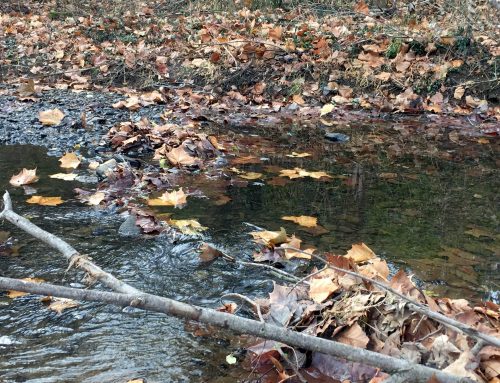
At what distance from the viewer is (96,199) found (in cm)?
323

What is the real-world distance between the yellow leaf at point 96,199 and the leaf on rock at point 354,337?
1.91 meters

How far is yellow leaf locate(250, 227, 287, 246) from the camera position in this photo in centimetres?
260

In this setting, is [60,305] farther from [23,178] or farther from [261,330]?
[23,178]

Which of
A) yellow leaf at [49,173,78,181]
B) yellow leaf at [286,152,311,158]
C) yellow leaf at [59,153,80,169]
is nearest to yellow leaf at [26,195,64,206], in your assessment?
yellow leaf at [49,173,78,181]

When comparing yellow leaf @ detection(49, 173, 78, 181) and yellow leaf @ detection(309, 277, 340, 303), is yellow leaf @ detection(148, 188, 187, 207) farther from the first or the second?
yellow leaf @ detection(309, 277, 340, 303)

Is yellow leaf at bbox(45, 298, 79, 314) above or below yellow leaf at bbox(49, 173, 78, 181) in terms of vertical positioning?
above

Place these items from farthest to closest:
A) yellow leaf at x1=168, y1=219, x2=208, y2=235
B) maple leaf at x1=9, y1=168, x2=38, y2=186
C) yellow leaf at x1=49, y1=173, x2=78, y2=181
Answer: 1. yellow leaf at x1=49, y1=173, x2=78, y2=181
2. maple leaf at x1=9, y1=168, x2=38, y2=186
3. yellow leaf at x1=168, y1=219, x2=208, y2=235

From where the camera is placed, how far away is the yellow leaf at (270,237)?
2.60 meters

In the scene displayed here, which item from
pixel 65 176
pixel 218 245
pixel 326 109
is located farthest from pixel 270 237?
pixel 326 109

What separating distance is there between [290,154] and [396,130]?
151 cm

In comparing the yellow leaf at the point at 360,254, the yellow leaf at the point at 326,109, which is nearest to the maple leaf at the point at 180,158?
the yellow leaf at the point at 360,254

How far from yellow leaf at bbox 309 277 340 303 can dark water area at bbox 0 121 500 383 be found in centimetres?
35

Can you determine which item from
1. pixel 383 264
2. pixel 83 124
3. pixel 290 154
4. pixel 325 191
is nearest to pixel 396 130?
pixel 290 154

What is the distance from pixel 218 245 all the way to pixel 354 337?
1.09m
